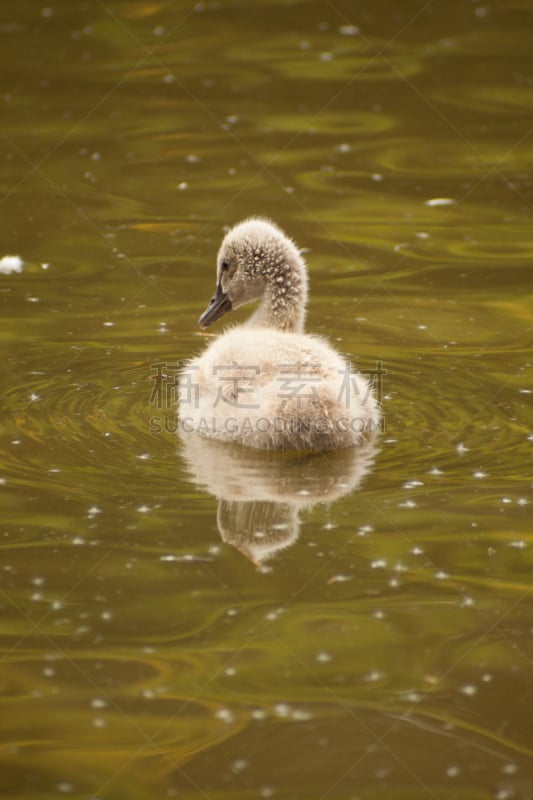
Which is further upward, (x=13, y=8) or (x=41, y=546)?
(x=13, y=8)

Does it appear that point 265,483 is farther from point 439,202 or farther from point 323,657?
point 439,202

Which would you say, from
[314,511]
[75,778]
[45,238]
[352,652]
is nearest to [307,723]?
[352,652]

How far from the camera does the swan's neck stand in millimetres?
6402

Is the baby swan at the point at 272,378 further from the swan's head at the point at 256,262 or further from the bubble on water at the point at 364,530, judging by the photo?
the bubble on water at the point at 364,530

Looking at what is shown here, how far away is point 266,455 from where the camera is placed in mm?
5891

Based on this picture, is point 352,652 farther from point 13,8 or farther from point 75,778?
point 13,8

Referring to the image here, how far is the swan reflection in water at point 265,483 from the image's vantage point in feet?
17.1

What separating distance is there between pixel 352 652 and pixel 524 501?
1340 mm

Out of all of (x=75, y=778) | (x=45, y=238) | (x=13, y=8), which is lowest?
(x=75, y=778)

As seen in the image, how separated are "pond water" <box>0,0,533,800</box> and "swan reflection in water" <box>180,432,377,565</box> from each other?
15mm

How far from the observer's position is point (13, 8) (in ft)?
43.7

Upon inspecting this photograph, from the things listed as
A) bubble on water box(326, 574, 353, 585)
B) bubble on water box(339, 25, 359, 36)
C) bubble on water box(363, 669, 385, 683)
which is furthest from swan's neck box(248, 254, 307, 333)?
bubble on water box(339, 25, 359, 36)

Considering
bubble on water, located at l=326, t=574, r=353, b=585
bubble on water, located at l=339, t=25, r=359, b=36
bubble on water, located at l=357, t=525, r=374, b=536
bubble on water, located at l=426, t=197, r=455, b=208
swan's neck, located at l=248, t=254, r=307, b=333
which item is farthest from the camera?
bubble on water, located at l=339, t=25, r=359, b=36

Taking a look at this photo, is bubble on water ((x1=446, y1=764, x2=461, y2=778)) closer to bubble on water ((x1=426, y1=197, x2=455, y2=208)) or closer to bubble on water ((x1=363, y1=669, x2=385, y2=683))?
bubble on water ((x1=363, y1=669, x2=385, y2=683))
